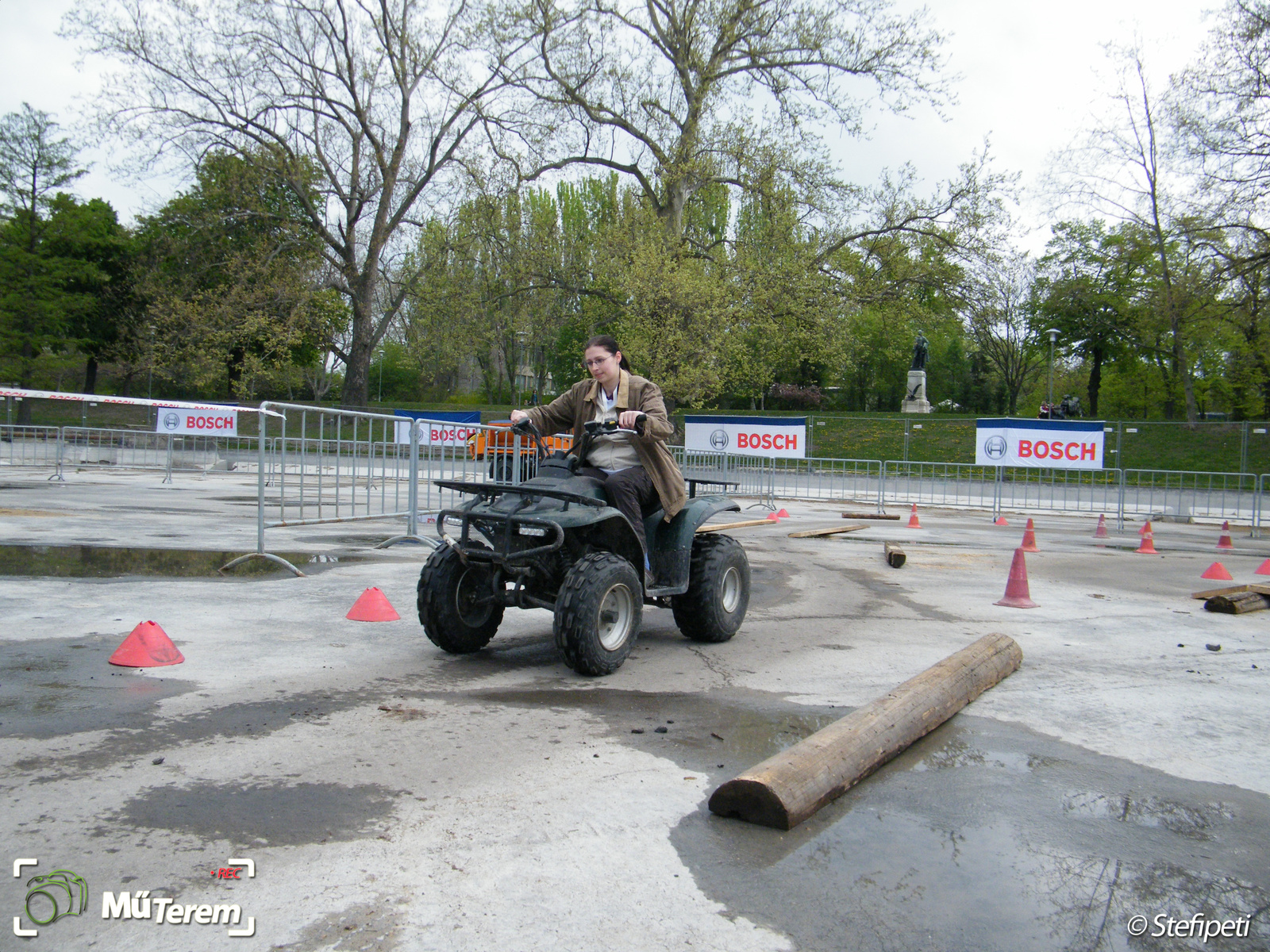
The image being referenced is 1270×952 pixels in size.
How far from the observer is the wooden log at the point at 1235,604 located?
25.2 ft

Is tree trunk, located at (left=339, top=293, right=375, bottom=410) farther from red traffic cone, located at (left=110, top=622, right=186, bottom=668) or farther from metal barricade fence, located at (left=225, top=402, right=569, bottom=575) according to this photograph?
red traffic cone, located at (left=110, top=622, right=186, bottom=668)

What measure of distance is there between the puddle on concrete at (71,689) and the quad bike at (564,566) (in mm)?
1480

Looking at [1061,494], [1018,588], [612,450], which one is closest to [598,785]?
[612,450]

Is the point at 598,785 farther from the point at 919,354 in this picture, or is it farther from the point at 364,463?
the point at 919,354

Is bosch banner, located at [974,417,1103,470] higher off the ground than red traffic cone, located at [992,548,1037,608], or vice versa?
bosch banner, located at [974,417,1103,470]

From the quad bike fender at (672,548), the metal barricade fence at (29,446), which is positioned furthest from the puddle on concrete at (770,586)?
the metal barricade fence at (29,446)

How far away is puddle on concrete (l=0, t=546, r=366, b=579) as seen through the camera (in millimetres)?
7805

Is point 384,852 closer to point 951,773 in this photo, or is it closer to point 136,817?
point 136,817

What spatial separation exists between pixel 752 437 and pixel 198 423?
1496cm

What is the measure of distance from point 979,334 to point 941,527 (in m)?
24.3

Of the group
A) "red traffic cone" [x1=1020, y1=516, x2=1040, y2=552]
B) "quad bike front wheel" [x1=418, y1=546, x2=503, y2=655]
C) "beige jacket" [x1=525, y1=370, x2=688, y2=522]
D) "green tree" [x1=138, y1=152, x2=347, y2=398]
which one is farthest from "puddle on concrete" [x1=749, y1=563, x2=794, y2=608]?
"green tree" [x1=138, y1=152, x2=347, y2=398]

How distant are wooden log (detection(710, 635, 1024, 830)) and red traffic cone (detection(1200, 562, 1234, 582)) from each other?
6922 mm

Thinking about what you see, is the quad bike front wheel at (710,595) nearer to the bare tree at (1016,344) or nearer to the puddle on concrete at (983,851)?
the puddle on concrete at (983,851)

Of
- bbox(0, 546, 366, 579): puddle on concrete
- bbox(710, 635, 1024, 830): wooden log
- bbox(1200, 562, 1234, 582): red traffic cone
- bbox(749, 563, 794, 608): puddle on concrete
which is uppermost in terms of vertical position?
bbox(710, 635, 1024, 830): wooden log
